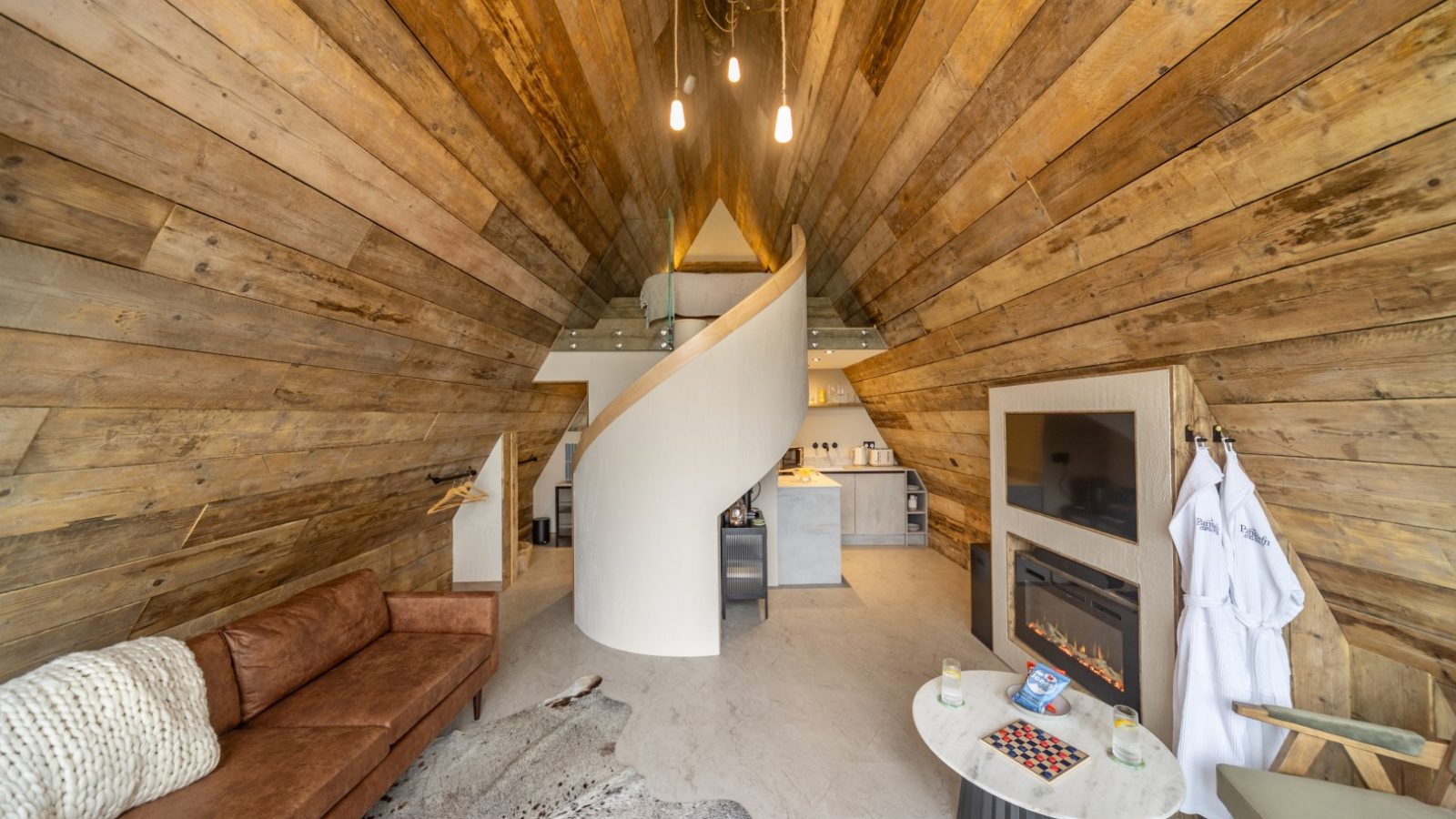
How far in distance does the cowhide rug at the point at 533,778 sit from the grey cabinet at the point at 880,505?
12.7 feet

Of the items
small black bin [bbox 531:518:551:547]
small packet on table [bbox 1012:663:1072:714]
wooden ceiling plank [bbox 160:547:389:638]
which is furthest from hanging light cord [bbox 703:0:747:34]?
small black bin [bbox 531:518:551:547]

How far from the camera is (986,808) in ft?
5.37

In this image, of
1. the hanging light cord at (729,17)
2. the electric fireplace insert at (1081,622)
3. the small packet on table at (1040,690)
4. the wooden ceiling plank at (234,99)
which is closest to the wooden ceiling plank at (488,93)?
the wooden ceiling plank at (234,99)

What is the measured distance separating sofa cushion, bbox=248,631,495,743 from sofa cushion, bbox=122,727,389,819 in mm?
70

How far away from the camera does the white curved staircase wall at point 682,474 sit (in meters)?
3.37

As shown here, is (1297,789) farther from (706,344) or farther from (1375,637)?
(706,344)

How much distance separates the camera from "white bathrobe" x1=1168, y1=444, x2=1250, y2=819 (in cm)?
195

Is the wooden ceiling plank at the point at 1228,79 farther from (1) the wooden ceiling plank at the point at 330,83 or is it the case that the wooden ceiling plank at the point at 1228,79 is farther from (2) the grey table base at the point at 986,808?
(1) the wooden ceiling plank at the point at 330,83

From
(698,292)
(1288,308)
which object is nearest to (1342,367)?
(1288,308)

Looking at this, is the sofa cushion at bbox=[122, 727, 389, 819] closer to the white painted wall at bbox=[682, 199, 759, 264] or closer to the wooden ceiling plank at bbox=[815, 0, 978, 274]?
the wooden ceiling plank at bbox=[815, 0, 978, 274]

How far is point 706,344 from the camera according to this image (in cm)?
337

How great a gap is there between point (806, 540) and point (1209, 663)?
9.96ft

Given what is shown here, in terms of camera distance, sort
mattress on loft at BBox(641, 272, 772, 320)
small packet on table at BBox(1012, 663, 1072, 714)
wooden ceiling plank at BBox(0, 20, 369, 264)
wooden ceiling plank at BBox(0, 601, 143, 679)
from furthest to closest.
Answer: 1. mattress on loft at BBox(641, 272, 772, 320)
2. small packet on table at BBox(1012, 663, 1072, 714)
3. wooden ceiling plank at BBox(0, 601, 143, 679)
4. wooden ceiling plank at BBox(0, 20, 369, 264)

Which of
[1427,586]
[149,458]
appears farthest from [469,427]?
[1427,586]
